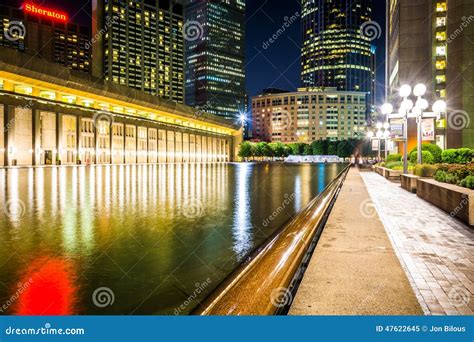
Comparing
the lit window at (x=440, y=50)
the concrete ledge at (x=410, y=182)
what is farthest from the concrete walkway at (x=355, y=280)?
the lit window at (x=440, y=50)

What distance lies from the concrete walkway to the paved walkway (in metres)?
0.17

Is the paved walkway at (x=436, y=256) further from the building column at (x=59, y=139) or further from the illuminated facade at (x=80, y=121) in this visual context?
the building column at (x=59, y=139)

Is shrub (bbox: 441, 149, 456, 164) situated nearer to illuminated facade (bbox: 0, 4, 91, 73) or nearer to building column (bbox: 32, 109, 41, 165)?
building column (bbox: 32, 109, 41, 165)

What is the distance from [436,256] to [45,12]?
9569 centimetres

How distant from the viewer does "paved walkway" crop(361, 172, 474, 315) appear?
3.83m

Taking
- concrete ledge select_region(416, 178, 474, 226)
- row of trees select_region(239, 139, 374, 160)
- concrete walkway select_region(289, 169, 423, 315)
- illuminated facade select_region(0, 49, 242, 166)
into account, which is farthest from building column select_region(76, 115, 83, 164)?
row of trees select_region(239, 139, 374, 160)

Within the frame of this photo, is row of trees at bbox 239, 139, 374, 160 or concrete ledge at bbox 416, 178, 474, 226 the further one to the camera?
row of trees at bbox 239, 139, 374, 160

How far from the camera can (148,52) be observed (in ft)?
504

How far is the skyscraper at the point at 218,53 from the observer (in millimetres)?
167875

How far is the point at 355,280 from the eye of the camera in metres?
4.34

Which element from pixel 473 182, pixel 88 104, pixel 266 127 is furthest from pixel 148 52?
pixel 473 182

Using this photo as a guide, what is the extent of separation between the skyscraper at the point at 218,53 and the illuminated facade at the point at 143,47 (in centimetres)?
1252

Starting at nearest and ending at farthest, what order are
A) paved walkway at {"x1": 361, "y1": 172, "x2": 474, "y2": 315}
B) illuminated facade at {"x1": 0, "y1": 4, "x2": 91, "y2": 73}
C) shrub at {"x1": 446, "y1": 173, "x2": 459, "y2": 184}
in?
paved walkway at {"x1": 361, "y1": 172, "x2": 474, "y2": 315} < shrub at {"x1": 446, "y1": 173, "x2": 459, "y2": 184} < illuminated facade at {"x1": 0, "y1": 4, "x2": 91, "y2": 73}

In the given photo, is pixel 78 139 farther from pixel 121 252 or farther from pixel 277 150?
pixel 277 150
